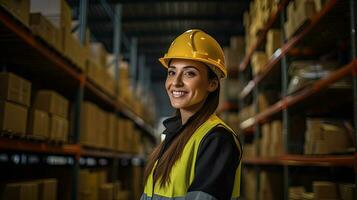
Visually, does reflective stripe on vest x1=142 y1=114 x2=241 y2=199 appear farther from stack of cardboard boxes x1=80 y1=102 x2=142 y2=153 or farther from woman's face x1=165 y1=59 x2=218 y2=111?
stack of cardboard boxes x1=80 y1=102 x2=142 y2=153

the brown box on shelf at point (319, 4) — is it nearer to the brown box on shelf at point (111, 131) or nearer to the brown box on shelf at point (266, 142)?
the brown box on shelf at point (266, 142)

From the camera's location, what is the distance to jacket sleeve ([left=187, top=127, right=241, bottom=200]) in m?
1.61

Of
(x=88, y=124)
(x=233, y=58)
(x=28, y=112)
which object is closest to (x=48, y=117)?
(x=28, y=112)

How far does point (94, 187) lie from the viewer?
5.19 meters

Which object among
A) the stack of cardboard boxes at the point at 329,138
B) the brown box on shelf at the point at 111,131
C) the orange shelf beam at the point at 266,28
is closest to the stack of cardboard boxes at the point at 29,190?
the brown box on shelf at the point at 111,131

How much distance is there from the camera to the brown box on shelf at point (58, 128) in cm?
361

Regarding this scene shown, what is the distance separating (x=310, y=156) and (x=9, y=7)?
3148mm

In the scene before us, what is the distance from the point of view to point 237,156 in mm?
1759

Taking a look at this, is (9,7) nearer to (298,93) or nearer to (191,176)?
(191,176)

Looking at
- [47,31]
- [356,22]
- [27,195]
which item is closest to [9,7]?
[47,31]

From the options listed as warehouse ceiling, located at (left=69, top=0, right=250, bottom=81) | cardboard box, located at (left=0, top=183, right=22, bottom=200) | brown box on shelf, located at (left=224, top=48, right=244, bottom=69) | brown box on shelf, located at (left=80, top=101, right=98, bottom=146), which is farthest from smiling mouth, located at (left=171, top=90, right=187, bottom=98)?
brown box on shelf, located at (left=224, top=48, right=244, bottom=69)

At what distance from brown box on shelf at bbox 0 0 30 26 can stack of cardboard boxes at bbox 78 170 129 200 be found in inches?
93.6

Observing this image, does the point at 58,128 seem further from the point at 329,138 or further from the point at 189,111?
the point at 329,138

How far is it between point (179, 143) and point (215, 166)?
30 centimetres
